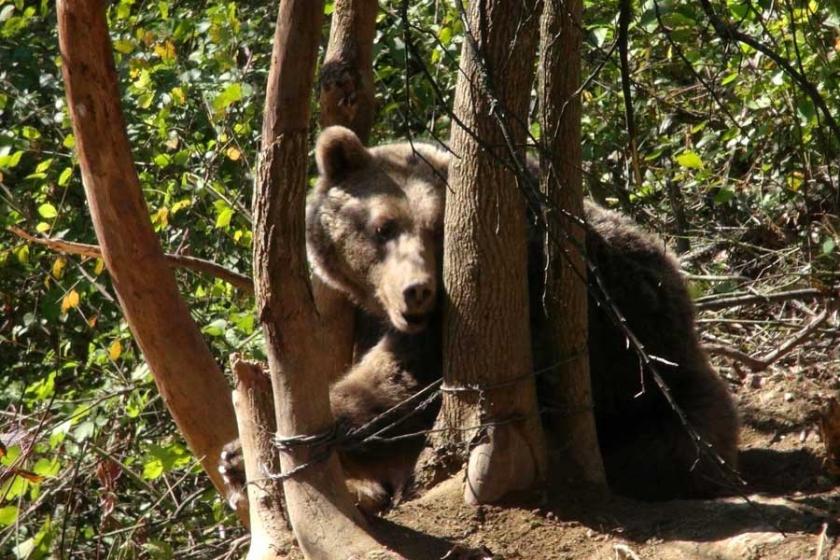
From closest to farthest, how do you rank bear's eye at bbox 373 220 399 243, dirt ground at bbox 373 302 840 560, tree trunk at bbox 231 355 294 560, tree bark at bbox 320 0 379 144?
dirt ground at bbox 373 302 840 560, tree trunk at bbox 231 355 294 560, bear's eye at bbox 373 220 399 243, tree bark at bbox 320 0 379 144

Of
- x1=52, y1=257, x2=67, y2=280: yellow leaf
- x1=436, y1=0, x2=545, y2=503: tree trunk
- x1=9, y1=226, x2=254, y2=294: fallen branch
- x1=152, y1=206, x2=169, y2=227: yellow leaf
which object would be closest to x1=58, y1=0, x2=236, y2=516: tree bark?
x1=9, y1=226, x2=254, y2=294: fallen branch

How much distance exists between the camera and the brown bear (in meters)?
4.90

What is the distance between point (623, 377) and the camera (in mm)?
5188

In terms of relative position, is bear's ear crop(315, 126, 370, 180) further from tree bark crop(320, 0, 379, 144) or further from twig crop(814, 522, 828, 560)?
twig crop(814, 522, 828, 560)

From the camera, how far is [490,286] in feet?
13.4

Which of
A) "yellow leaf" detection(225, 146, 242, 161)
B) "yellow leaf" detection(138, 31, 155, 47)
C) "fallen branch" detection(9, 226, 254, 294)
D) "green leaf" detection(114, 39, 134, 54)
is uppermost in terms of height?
"yellow leaf" detection(138, 31, 155, 47)

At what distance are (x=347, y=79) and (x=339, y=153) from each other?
37 cm

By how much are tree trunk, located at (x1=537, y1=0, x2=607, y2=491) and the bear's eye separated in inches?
41.7

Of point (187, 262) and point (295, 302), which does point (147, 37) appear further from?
point (295, 302)

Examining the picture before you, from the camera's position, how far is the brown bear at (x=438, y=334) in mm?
4902

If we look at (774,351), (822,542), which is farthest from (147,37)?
(822,542)

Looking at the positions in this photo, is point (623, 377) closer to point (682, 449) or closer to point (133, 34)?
point (682, 449)

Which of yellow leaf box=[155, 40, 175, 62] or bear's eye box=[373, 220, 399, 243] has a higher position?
yellow leaf box=[155, 40, 175, 62]

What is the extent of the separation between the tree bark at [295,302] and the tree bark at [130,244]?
1.07m
